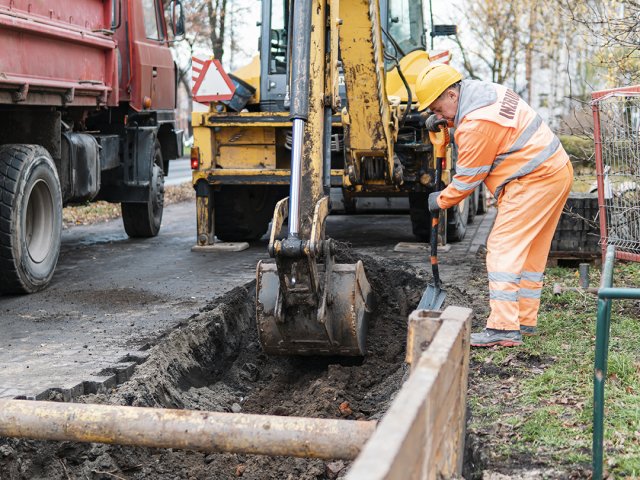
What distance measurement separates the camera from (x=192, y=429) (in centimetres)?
296

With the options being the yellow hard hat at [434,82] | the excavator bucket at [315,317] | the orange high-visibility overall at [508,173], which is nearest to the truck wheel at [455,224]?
the orange high-visibility overall at [508,173]

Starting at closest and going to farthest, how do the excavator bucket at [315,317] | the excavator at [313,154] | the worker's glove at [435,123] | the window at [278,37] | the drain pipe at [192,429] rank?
the drain pipe at [192,429]
the excavator at [313,154]
the excavator bucket at [315,317]
the worker's glove at [435,123]
the window at [278,37]

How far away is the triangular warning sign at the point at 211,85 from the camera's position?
352 inches

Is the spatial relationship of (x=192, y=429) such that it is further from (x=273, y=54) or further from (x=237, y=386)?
(x=273, y=54)

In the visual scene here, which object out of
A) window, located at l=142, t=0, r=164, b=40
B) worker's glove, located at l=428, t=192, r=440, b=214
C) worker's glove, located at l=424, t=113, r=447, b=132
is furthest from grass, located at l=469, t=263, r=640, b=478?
window, located at l=142, t=0, r=164, b=40

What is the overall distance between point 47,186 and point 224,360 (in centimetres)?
256

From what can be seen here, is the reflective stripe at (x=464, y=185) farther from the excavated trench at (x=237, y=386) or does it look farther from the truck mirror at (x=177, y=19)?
the truck mirror at (x=177, y=19)

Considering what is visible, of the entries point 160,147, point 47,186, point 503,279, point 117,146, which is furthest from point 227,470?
point 160,147

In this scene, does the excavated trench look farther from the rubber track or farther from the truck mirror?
the truck mirror

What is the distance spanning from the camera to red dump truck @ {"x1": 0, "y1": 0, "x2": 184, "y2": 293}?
6957mm

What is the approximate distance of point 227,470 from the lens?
175 inches

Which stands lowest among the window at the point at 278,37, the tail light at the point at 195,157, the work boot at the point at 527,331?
the work boot at the point at 527,331

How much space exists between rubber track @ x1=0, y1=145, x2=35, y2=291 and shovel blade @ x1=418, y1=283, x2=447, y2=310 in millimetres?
3339

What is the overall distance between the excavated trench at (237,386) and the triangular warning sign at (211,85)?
2.38m
